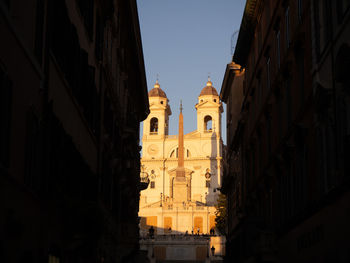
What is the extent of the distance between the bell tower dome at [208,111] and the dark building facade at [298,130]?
117 m

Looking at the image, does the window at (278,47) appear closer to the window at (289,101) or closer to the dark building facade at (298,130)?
the dark building facade at (298,130)

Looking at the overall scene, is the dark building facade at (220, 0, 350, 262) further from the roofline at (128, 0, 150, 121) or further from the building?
the building

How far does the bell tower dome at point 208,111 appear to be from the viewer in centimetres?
15160

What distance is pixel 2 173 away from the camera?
11453 millimetres

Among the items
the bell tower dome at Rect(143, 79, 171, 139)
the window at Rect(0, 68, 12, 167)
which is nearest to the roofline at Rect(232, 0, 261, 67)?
the window at Rect(0, 68, 12, 167)

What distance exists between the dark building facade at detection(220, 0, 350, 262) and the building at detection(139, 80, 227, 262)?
8376cm

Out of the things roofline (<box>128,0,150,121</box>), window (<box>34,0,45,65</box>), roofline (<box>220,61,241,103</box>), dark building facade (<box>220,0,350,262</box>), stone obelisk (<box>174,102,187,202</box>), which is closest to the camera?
window (<box>34,0,45,65</box>)

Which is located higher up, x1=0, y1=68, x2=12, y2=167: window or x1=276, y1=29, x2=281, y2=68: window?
x1=276, y1=29, x2=281, y2=68: window

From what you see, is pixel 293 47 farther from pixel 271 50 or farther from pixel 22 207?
pixel 22 207

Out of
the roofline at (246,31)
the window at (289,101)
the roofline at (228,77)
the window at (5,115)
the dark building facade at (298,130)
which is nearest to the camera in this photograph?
the window at (5,115)

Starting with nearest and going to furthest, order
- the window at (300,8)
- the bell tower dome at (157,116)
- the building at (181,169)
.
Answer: the window at (300,8) → the building at (181,169) → the bell tower dome at (157,116)

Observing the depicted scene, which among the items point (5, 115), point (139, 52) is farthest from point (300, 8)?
point (139, 52)

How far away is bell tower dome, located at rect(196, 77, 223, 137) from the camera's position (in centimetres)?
15160

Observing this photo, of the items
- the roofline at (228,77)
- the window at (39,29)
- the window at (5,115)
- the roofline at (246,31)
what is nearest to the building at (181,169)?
the roofline at (228,77)
